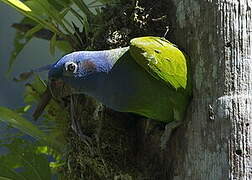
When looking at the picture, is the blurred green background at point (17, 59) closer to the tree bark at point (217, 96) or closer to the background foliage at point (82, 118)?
the background foliage at point (82, 118)

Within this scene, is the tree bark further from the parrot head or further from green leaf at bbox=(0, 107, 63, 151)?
green leaf at bbox=(0, 107, 63, 151)

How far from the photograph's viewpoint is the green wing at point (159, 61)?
1.10m

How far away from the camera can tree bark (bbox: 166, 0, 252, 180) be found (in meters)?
1.05

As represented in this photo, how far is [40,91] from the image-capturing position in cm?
151

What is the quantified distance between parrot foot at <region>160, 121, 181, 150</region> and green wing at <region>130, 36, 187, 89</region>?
0.24 ft

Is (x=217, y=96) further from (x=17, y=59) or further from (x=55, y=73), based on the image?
(x=17, y=59)

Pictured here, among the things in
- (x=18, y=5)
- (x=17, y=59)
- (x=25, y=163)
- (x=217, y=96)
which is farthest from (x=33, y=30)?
(x=217, y=96)

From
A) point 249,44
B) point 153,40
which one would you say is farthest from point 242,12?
point 153,40

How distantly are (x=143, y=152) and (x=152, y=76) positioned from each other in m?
0.19

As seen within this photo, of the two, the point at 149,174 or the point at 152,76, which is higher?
the point at 152,76

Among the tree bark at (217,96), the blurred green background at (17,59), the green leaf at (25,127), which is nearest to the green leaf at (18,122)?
the green leaf at (25,127)

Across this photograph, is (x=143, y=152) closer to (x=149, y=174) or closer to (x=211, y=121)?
(x=149, y=174)

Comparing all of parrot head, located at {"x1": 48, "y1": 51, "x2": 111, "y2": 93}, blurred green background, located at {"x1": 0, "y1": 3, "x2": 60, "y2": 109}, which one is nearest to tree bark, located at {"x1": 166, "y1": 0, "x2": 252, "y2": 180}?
parrot head, located at {"x1": 48, "y1": 51, "x2": 111, "y2": 93}

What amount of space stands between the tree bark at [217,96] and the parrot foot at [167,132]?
0.04 ft
